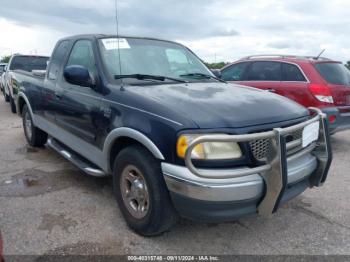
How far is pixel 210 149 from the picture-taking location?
8.81 feet

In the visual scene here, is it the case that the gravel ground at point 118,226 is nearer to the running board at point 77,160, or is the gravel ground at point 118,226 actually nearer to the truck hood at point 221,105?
the running board at point 77,160

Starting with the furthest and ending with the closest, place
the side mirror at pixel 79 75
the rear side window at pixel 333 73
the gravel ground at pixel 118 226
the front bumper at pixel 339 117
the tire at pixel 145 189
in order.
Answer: the rear side window at pixel 333 73 → the front bumper at pixel 339 117 → the side mirror at pixel 79 75 → the gravel ground at pixel 118 226 → the tire at pixel 145 189

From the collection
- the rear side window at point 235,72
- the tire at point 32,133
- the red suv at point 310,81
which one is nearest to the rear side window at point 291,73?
the red suv at point 310,81

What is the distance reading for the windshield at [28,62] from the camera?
36.6ft

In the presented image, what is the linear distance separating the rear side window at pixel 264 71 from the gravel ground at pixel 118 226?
8.93 ft

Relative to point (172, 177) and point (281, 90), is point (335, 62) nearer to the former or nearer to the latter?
point (281, 90)

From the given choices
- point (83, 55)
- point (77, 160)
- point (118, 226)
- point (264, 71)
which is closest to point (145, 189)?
point (118, 226)

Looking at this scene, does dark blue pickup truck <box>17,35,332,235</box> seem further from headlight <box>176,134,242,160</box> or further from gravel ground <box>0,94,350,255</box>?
gravel ground <box>0,94,350,255</box>

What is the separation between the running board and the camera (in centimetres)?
377

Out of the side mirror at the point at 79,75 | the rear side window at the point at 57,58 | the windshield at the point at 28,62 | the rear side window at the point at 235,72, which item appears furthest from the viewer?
the windshield at the point at 28,62

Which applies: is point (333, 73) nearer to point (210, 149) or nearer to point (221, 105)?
point (221, 105)

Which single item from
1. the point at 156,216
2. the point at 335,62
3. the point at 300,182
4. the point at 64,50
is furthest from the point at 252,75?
the point at 156,216

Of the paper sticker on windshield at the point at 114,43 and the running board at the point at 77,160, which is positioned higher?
the paper sticker on windshield at the point at 114,43

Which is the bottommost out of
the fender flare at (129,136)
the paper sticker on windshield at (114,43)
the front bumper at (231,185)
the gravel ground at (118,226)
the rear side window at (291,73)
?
the gravel ground at (118,226)
